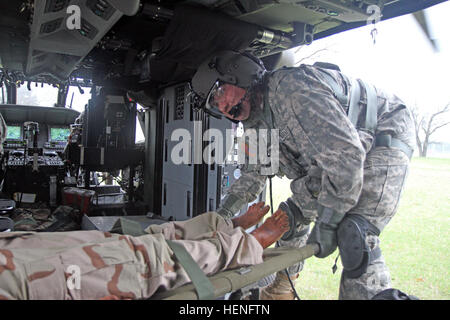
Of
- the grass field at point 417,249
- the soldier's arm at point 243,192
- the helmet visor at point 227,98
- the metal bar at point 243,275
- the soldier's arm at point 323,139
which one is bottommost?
the grass field at point 417,249

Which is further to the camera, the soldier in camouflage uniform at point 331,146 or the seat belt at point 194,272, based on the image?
the soldier in camouflage uniform at point 331,146

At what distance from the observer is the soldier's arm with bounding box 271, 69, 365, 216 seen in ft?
4.66

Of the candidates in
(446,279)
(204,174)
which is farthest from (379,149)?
(446,279)

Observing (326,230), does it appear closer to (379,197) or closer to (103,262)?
(379,197)

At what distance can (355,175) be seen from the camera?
141 cm

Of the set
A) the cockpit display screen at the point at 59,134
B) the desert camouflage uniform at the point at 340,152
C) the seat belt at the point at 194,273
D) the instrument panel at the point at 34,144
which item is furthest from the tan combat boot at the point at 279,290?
the cockpit display screen at the point at 59,134

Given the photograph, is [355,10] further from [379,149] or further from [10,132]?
[10,132]

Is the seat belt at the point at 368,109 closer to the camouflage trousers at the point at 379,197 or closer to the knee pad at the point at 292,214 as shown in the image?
the camouflage trousers at the point at 379,197

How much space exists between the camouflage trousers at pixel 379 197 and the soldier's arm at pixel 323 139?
0.79 ft

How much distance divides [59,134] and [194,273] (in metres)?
6.58

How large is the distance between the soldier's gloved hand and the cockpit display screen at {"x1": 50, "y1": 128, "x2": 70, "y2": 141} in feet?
21.3

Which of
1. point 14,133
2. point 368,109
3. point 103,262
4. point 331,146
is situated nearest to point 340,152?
point 331,146

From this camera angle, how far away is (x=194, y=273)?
115 centimetres

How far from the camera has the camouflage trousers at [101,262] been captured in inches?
39.0
